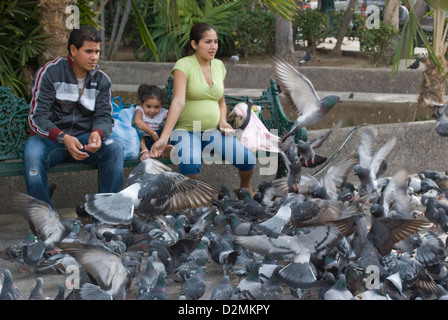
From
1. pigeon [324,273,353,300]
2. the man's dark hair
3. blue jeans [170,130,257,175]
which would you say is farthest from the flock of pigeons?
the man's dark hair

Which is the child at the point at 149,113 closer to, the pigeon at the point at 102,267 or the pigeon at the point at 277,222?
the pigeon at the point at 277,222

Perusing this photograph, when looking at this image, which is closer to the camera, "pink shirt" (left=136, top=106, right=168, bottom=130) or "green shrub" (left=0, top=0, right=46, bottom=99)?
"pink shirt" (left=136, top=106, right=168, bottom=130)

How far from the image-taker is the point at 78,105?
15.9 ft

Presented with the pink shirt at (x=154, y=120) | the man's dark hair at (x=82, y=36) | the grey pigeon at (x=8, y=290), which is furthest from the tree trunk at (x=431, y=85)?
the grey pigeon at (x=8, y=290)

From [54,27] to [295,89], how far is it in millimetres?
2038

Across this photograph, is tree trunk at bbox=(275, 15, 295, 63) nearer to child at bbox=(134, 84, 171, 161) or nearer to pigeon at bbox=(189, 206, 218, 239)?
child at bbox=(134, 84, 171, 161)

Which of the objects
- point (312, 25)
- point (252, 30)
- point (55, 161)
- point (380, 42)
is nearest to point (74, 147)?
point (55, 161)

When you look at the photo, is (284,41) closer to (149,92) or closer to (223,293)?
(149,92)

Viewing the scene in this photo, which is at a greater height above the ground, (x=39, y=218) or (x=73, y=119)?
(x=73, y=119)

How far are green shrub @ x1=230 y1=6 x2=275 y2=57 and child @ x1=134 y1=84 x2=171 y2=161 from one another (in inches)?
251

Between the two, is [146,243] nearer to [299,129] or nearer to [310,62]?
[299,129]

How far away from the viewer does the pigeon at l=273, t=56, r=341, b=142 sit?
5441 mm

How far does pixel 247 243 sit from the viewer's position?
150 inches
